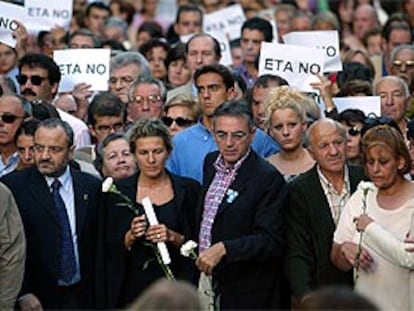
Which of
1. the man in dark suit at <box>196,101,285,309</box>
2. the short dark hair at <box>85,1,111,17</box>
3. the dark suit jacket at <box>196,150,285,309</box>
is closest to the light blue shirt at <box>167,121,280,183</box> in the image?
the man in dark suit at <box>196,101,285,309</box>

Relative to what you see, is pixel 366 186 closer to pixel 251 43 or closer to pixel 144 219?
pixel 144 219

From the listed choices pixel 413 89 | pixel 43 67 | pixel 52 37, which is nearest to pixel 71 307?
pixel 43 67

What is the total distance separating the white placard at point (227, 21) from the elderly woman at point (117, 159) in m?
7.75

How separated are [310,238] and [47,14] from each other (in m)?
6.75

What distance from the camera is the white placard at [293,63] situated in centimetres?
1481

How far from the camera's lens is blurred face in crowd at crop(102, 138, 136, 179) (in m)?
12.8

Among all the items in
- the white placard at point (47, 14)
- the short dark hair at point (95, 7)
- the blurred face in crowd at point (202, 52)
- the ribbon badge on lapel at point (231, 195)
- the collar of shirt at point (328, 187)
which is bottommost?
the ribbon badge on lapel at point (231, 195)

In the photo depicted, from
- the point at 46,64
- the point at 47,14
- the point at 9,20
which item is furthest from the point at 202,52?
the point at 47,14

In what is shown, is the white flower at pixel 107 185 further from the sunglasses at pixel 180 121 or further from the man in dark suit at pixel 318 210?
the sunglasses at pixel 180 121

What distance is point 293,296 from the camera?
11727 mm

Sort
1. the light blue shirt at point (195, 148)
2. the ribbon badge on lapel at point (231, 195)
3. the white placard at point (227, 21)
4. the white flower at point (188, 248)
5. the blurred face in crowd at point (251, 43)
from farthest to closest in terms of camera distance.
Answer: the white placard at point (227, 21)
the blurred face in crowd at point (251, 43)
the light blue shirt at point (195, 148)
the ribbon badge on lapel at point (231, 195)
the white flower at point (188, 248)

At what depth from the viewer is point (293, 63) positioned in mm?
14883

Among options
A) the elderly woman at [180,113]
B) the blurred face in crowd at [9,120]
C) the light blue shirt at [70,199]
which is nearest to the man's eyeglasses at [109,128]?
the elderly woman at [180,113]

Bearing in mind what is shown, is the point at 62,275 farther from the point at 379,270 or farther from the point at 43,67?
the point at 43,67
